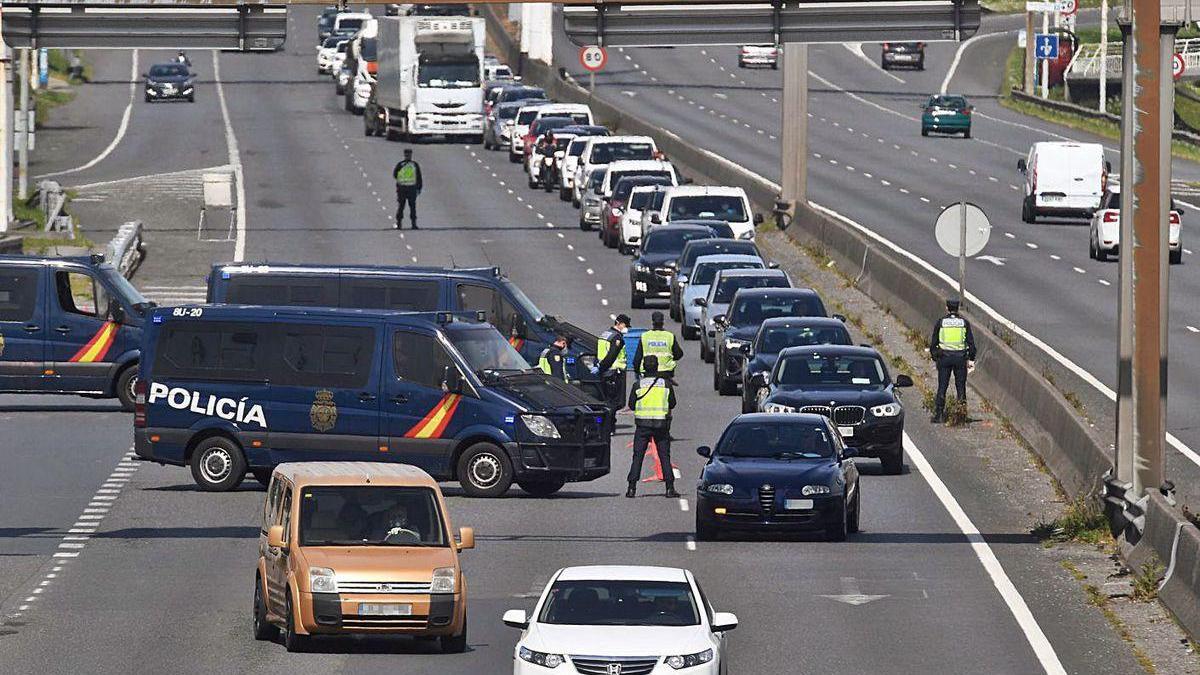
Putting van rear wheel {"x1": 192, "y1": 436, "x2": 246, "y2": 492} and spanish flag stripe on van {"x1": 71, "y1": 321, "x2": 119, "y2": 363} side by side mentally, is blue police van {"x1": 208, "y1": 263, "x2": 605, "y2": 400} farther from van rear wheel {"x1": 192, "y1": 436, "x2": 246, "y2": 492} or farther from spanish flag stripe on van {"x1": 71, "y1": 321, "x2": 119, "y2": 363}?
van rear wheel {"x1": 192, "y1": 436, "x2": 246, "y2": 492}

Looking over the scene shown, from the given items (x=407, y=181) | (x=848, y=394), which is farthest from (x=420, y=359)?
(x=407, y=181)

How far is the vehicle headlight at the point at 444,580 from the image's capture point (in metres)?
18.2

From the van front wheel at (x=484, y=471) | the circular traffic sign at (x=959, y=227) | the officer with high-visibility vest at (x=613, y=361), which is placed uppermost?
the circular traffic sign at (x=959, y=227)

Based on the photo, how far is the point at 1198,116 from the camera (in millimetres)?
109812

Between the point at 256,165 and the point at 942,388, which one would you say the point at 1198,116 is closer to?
the point at 256,165

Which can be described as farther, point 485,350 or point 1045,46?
point 1045,46

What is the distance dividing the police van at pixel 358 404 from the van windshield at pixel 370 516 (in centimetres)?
817

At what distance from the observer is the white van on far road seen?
5975 cm

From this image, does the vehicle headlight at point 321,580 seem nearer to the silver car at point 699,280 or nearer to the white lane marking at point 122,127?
the silver car at point 699,280

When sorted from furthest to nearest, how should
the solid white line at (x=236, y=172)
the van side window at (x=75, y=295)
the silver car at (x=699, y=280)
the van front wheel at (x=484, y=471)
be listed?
the solid white line at (x=236, y=172) → the silver car at (x=699, y=280) → the van side window at (x=75, y=295) → the van front wheel at (x=484, y=471)

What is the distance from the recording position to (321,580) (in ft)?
59.3

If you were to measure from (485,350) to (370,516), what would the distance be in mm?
9314

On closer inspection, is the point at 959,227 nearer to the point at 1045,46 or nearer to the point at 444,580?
the point at 444,580

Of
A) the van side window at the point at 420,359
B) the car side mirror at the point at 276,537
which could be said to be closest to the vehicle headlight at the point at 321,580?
the car side mirror at the point at 276,537
